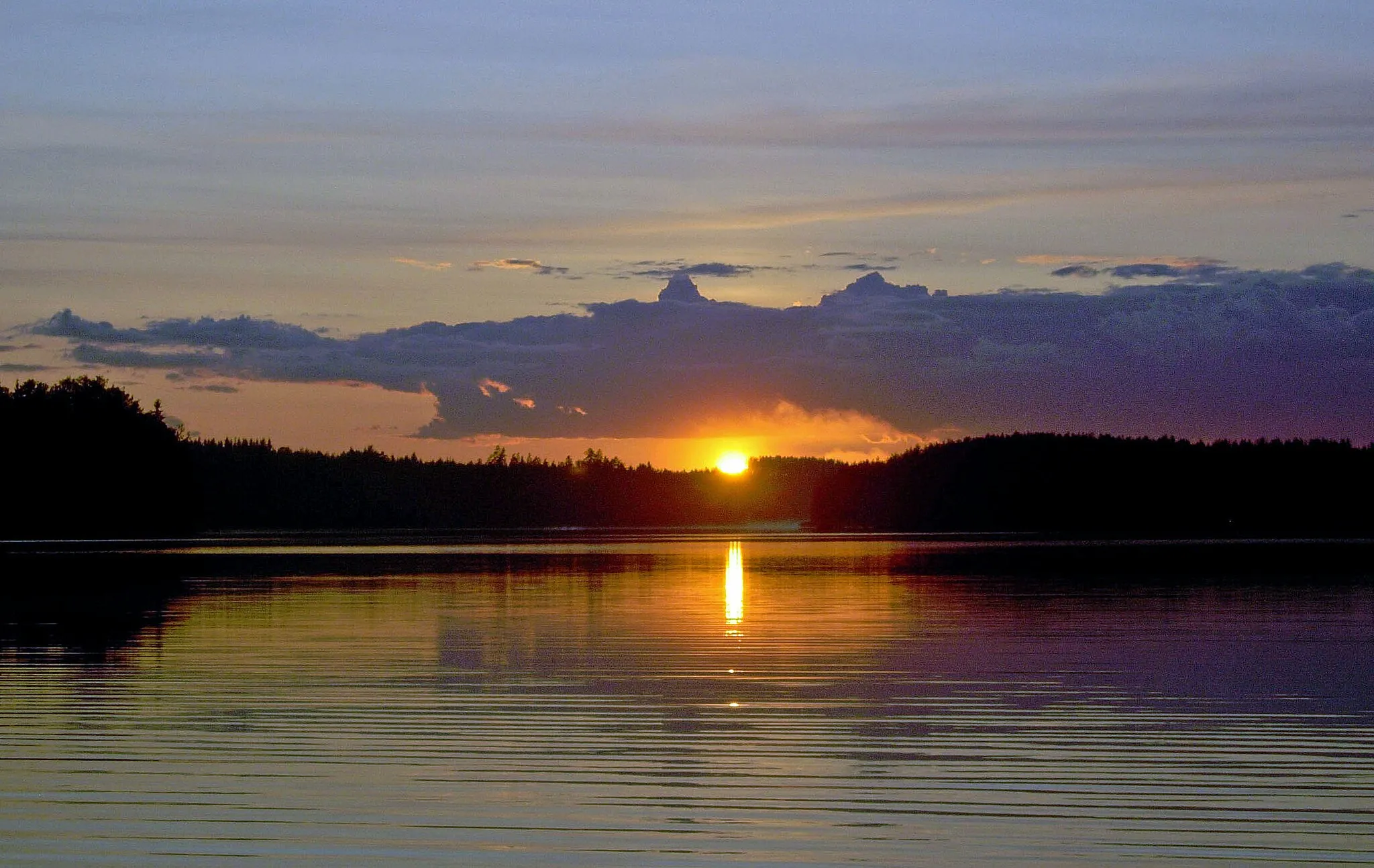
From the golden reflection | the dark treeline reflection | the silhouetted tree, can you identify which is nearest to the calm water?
the dark treeline reflection

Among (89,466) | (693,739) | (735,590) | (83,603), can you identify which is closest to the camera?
(693,739)

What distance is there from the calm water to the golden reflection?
4.74ft

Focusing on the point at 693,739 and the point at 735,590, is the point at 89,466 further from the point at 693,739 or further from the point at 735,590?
the point at 693,739

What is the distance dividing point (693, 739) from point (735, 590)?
101ft

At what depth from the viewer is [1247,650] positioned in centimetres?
2675

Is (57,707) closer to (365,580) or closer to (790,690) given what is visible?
(790,690)

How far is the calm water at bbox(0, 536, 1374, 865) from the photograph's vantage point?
41.6 ft

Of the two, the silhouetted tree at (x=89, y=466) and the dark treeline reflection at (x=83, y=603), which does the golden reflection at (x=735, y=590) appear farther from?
the silhouetted tree at (x=89, y=466)

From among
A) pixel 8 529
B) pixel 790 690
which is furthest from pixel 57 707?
pixel 8 529

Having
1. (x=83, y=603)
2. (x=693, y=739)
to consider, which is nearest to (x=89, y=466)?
(x=83, y=603)

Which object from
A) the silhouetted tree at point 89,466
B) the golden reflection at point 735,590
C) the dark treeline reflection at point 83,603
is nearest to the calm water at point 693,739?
the dark treeline reflection at point 83,603

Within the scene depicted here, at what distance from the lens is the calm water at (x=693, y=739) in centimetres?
1267

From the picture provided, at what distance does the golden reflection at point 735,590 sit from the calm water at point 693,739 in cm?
144

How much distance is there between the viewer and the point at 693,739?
690 inches
